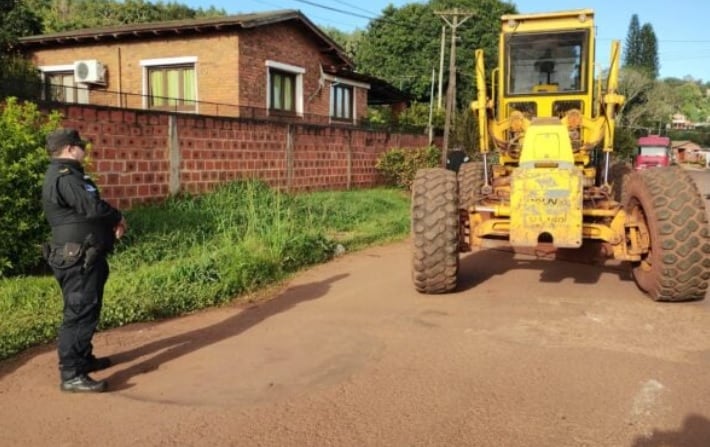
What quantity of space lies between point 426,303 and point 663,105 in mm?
76656

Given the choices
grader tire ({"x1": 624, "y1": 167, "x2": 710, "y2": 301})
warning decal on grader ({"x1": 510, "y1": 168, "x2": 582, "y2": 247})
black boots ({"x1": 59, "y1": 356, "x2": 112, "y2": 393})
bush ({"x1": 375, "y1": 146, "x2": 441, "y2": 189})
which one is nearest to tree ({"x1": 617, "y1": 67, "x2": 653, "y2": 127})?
bush ({"x1": 375, "y1": 146, "x2": 441, "y2": 189})

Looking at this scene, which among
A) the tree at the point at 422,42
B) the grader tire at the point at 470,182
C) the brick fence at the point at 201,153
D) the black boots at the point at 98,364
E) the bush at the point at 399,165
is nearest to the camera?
the black boots at the point at 98,364

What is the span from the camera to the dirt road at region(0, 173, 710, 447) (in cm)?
370

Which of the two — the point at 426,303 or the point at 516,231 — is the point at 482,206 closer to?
the point at 516,231

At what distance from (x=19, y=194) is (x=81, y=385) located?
353cm

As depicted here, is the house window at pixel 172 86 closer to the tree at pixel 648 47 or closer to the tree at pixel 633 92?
the tree at pixel 633 92

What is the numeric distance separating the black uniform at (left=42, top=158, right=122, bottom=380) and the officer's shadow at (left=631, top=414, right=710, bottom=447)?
344 cm

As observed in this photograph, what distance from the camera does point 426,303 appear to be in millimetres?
6648

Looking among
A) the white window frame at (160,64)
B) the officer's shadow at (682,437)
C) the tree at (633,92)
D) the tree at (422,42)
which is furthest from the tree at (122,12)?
the tree at (633,92)

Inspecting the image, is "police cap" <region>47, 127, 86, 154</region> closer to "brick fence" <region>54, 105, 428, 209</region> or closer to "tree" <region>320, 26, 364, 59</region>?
"brick fence" <region>54, 105, 428, 209</region>

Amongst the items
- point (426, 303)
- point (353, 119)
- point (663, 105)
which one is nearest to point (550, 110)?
point (426, 303)

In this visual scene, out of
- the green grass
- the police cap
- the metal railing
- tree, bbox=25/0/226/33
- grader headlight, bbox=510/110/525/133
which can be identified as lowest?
the green grass

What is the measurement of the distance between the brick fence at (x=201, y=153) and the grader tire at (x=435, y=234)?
18.3ft

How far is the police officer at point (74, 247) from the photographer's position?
169 inches
